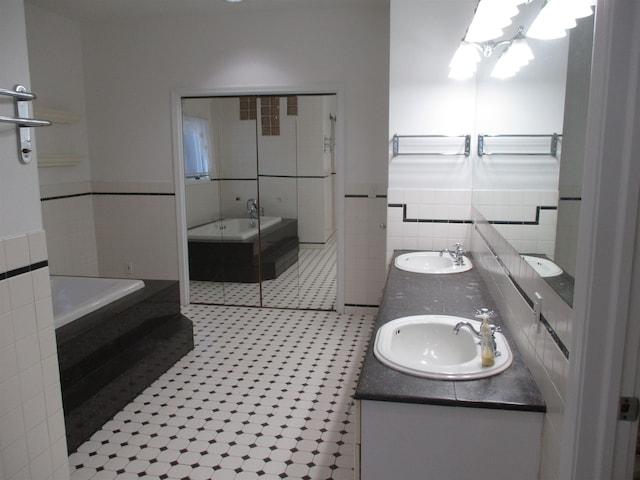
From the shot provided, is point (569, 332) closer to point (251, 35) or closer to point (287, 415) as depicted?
point (287, 415)

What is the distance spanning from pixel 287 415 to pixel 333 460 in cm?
50

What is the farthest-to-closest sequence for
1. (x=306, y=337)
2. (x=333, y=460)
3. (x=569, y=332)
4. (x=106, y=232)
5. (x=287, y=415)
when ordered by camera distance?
(x=106, y=232) → (x=306, y=337) → (x=287, y=415) → (x=333, y=460) → (x=569, y=332)

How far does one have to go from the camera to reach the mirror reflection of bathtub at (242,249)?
16.1 ft

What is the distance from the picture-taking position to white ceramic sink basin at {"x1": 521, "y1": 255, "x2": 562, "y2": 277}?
147cm

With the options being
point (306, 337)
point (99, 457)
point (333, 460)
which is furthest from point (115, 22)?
point (333, 460)

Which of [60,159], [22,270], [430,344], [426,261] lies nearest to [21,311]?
[22,270]

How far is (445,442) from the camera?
1.63 metres

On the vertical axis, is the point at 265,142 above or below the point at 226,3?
below

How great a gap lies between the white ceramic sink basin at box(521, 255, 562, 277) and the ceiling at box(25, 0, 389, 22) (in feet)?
10.2

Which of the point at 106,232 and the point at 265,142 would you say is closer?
the point at 265,142

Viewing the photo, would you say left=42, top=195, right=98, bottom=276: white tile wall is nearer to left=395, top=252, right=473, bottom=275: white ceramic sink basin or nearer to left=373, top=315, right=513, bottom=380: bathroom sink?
left=395, top=252, right=473, bottom=275: white ceramic sink basin

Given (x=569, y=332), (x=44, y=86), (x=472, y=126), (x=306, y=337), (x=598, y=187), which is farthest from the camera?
(x=44, y=86)

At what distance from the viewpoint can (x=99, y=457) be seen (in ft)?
8.28

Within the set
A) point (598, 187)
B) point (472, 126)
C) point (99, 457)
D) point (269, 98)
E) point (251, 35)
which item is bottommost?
point (99, 457)
